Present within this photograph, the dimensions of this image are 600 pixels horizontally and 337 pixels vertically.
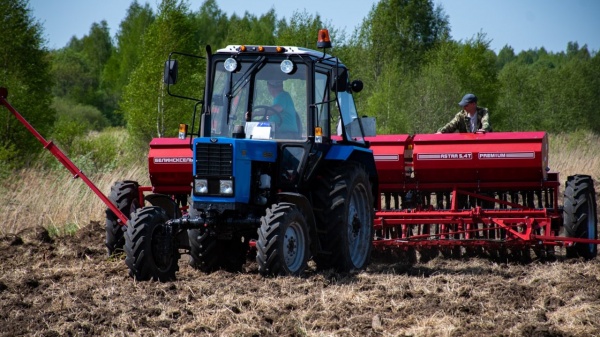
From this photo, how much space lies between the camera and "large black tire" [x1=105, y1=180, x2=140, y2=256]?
10547 mm

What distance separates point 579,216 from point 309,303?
4.80m

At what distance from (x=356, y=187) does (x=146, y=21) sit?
48742 mm

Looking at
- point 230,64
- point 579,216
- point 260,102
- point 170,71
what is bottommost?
point 579,216

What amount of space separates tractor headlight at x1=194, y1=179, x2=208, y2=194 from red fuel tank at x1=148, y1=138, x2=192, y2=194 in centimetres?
255

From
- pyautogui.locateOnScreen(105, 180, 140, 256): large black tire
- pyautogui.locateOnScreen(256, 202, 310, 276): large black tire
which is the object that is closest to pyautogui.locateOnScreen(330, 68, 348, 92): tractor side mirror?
pyautogui.locateOnScreen(256, 202, 310, 276): large black tire

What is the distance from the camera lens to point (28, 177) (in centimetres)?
1584

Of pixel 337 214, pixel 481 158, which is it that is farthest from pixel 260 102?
pixel 481 158

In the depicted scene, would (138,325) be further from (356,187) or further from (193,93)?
(193,93)

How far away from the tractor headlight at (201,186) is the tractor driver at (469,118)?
484cm

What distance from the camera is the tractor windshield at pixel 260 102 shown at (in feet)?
29.6

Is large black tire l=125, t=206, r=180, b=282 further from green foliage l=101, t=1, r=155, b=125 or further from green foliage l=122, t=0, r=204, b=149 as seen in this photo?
green foliage l=101, t=1, r=155, b=125

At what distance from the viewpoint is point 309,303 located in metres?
7.06

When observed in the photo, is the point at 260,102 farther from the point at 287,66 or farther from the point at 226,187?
the point at 226,187

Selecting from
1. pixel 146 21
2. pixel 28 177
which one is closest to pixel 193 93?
pixel 28 177
